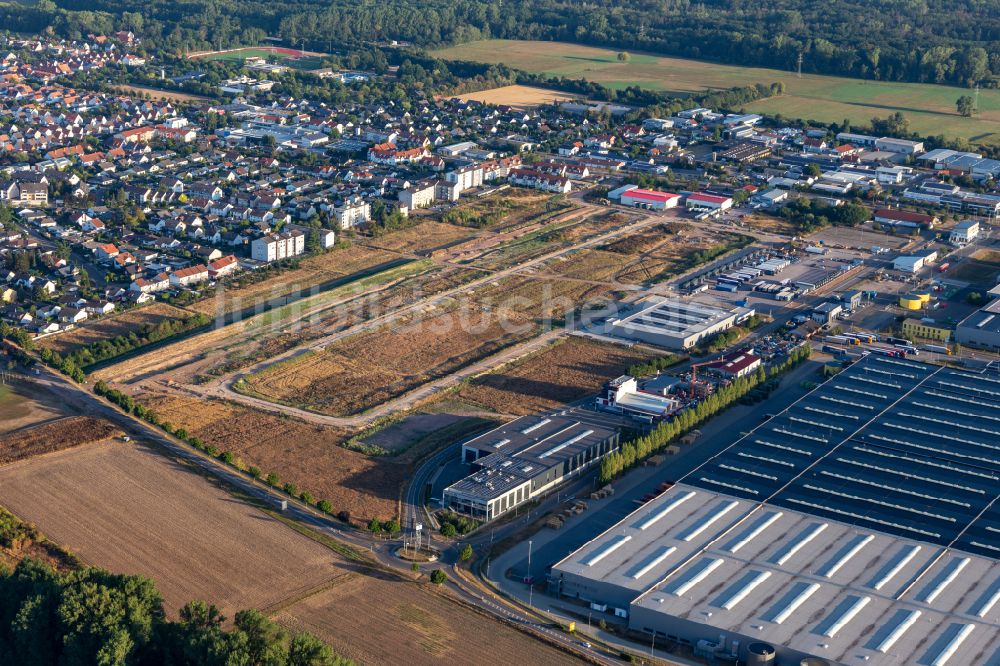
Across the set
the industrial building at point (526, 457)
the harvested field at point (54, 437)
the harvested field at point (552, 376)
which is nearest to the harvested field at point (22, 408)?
the harvested field at point (54, 437)

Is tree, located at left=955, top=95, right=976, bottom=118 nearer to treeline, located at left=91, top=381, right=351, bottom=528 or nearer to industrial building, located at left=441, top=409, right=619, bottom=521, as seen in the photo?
industrial building, located at left=441, top=409, right=619, bottom=521

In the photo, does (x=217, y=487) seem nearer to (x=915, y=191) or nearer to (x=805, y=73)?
(x=915, y=191)

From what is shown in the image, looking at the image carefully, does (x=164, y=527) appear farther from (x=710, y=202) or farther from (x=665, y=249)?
(x=710, y=202)

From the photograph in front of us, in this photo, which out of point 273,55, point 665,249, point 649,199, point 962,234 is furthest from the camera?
point 273,55

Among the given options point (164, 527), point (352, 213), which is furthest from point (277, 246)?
point (164, 527)

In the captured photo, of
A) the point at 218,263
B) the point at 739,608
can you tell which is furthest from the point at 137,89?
the point at 739,608

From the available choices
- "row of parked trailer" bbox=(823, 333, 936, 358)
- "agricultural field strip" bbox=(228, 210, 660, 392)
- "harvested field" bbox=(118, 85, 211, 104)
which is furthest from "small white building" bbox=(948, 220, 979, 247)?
"harvested field" bbox=(118, 85, 211, 104)

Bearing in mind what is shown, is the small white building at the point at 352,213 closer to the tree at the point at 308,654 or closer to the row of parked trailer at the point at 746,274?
the row of parked trailer at the point at 746,274
